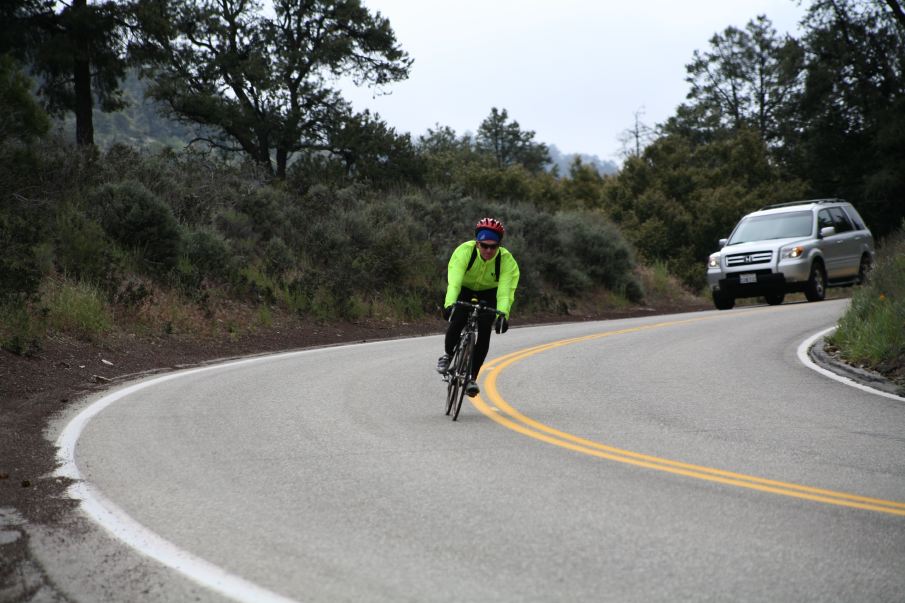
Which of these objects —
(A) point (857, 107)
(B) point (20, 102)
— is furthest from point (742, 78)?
(B) point (20, 102)

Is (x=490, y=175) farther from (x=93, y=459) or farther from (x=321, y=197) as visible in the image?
(x=93, y=459)

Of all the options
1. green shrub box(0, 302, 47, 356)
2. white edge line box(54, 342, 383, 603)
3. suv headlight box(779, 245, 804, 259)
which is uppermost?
suv headlight box(779, 245, 804, 259)

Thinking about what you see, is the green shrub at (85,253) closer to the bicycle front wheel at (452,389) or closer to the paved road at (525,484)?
the paved road at (525,484)

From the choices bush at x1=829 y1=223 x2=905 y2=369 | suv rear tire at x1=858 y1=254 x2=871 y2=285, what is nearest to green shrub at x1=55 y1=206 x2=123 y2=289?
bush at x1=829 y1=223 x2=905 y2=369

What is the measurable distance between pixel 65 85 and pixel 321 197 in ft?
47.1

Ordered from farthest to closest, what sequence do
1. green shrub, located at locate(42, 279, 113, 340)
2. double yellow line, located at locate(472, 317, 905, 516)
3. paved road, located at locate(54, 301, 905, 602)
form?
green shrub, located at locate(42, 279, 113, 340)
double yellow line, located at locate(472, 317, 905, 516)
paved road, located at locate(54, 301, 905, 602)

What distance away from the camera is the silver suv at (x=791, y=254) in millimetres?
21938

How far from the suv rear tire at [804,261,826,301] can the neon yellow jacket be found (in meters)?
14.7

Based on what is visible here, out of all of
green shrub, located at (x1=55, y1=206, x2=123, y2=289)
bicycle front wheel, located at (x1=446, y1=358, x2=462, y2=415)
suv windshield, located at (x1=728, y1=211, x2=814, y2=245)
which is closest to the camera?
bicycle front wheel, located at (x1=446, y1=358, x2=462, y2=415)

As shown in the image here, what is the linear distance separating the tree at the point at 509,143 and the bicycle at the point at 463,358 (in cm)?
8924

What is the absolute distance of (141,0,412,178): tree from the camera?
123 ft

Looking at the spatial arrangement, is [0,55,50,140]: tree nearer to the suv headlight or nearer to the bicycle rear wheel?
the bicycle rear wheel

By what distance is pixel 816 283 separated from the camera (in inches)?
907

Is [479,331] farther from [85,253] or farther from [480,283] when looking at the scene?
[85,253]
